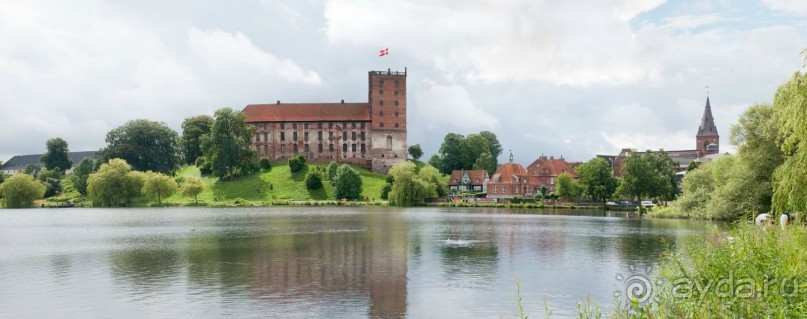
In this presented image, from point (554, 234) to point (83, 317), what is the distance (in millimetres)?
32178

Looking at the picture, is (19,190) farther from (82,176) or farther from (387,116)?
(387,116)

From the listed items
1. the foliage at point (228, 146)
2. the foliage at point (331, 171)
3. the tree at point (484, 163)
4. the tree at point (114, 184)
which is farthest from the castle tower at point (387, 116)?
the tree at point (114, 184)

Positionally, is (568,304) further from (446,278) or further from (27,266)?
(27,266)

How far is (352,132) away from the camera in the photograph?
129000mm

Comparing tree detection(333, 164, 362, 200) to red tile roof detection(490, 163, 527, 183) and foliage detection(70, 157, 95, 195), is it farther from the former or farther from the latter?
foliage detection(70, 157, 95, 195)

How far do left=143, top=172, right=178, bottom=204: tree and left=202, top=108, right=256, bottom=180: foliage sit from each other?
1201 centimetres

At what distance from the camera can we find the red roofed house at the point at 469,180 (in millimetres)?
125562

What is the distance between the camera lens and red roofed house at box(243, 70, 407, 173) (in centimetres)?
12769

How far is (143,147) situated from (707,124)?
128467mm

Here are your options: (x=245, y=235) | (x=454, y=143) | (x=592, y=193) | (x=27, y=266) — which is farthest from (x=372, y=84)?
(x=27, y=266)

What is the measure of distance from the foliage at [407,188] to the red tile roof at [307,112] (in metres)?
33.1

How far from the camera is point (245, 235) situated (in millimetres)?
43188

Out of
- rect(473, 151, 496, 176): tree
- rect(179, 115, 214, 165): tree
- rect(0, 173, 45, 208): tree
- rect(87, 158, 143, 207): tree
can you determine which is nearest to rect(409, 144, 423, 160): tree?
rect(473, 151, 496, 176): tree

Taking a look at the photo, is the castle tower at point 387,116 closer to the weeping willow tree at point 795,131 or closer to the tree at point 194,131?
the tree at point 194,131
